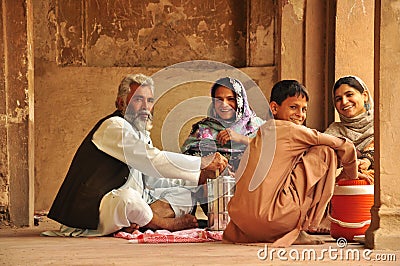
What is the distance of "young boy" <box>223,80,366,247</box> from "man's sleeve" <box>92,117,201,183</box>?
1.29 metres

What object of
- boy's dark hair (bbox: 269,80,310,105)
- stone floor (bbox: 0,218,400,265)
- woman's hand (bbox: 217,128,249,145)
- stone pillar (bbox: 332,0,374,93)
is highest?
stone pillar (bbox: 332,0,374,93)

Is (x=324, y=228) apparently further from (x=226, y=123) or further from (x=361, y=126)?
(x=226, y=123)

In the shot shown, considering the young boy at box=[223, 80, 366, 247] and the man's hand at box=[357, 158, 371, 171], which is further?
the man's hand at box=[357, 158, 371, 171]

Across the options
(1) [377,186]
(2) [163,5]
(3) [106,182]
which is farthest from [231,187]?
A: (2) [163,5]

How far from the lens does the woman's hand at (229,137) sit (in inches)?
256

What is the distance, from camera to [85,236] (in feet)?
20.9

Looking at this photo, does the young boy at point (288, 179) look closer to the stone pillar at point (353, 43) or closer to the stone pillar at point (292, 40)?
the stone pillar at point (353, 43)

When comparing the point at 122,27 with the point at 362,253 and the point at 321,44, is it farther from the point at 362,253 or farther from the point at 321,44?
the point at 362,253

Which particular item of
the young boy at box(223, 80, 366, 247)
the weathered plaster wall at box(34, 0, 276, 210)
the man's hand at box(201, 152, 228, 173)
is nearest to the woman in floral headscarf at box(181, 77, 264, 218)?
the man's hand at box(201, 152, 228, 173)

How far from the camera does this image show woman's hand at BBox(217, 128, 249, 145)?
6500 mm

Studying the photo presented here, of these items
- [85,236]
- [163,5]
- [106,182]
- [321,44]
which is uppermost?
[163,5]

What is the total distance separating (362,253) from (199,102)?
5.72 meters

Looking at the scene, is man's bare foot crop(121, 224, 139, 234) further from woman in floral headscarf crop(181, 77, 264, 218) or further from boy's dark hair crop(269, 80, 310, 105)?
boy's dark hair crop(269, 80, 310, 105)

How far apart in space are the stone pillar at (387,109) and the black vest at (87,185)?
224cm
